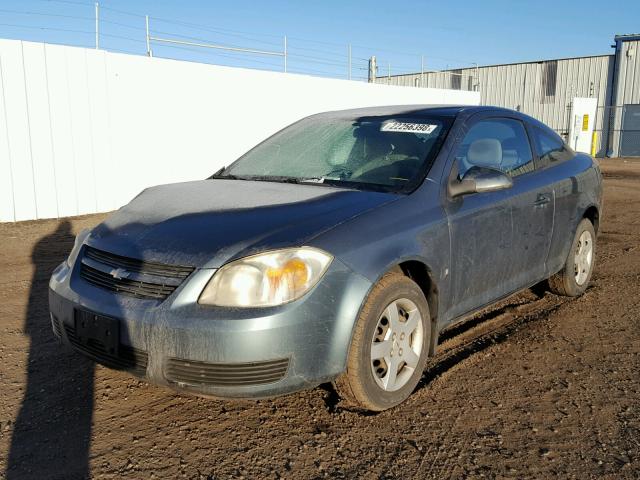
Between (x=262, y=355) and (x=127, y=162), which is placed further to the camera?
(x=127, y=162)

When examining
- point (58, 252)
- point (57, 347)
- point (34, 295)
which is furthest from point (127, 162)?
point (57, 347)

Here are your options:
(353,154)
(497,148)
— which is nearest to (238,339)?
(353,154)

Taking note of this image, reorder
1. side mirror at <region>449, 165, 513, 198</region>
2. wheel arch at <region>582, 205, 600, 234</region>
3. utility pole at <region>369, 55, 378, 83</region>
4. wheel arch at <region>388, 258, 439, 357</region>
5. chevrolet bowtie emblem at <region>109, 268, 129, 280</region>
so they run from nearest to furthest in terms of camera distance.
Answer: chevrolet bowtie emblem at <region>109, 268, 129, 280</region> < wheel arch at <region>388, 258, 439, 357</region> < side mirror at <region>449, 165, 513, 198</region> < wheel arch at <region>582, 205, 600, 234</region> < utility pole at <region>369, 55, 378, 83</region>

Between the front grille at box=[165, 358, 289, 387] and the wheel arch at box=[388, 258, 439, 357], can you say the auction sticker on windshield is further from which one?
the front grille at box=[165, 358, 289, 387]

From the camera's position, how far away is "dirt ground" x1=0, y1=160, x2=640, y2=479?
103 inches

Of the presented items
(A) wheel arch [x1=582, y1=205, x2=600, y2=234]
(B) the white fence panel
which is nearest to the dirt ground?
(A) wheel arch [x1=582, y1=205, x2=600, y2=234]

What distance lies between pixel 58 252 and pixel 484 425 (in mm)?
5745

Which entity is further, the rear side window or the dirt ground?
the rear side window

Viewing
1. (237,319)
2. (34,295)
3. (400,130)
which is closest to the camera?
(237,319)

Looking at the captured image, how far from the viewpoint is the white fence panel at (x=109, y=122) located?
29.7 ft

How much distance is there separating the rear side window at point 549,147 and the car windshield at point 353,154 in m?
1.17

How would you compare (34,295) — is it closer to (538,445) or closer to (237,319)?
(237,319)

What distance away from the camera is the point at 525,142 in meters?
4.46

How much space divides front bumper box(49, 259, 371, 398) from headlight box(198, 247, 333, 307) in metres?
0.04
